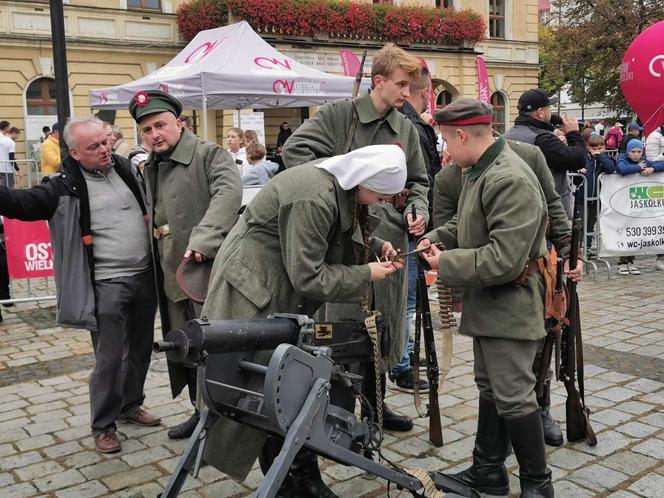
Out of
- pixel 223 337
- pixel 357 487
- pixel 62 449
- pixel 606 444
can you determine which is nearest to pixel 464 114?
pixel 223 337

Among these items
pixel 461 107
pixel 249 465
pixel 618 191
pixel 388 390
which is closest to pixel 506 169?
pixel 461 107

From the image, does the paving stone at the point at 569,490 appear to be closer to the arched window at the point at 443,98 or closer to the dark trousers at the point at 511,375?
the dark trousers at the point at 511,375

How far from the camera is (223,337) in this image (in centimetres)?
245

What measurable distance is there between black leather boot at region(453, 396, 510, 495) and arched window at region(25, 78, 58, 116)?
19.6 m

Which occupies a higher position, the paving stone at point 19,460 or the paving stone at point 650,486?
the paving stone at point 19,460

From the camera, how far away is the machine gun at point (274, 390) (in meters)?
2.40

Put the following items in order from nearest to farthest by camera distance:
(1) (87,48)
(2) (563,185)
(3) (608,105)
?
(2) (563,185) → (1) (87,48) → (3) (608,105)

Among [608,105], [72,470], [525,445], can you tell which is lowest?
[72,470]

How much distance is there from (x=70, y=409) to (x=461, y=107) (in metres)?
3.39

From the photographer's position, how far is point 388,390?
5020mm

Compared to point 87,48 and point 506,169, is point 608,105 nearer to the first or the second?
point 87,48

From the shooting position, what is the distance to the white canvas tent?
1020cm

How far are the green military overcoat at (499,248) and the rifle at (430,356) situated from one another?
0.55 m

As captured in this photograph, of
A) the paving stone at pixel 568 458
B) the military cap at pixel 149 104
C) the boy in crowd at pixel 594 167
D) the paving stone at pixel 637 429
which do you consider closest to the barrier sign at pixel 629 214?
the boy in crowd at pixel 594 167
